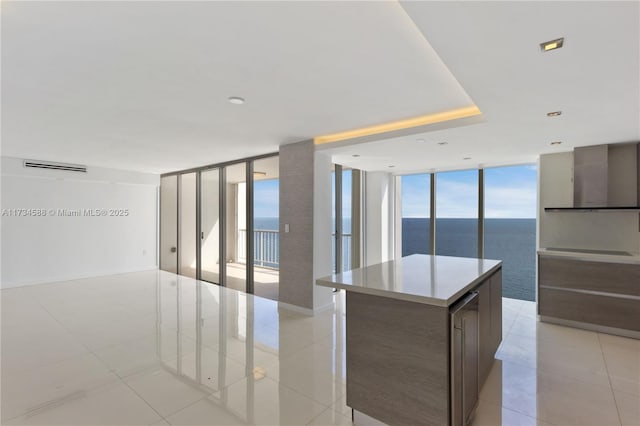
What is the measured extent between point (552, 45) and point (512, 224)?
187 inches

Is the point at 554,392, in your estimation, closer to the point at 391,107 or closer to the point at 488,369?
the point at 488,369

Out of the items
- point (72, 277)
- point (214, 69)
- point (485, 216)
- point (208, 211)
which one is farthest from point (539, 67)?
point (72, 277)

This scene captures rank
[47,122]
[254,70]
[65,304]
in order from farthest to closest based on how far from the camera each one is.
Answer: [65,304] → [47,122] → [254,70]

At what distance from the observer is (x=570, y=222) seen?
4355 millimetres

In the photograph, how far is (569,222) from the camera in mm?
4363

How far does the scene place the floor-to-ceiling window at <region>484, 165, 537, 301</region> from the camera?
514 cm

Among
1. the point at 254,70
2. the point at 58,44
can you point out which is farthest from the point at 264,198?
the point at 58,44

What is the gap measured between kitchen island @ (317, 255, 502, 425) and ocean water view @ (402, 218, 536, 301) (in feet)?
9.63

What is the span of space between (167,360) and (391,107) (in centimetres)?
337

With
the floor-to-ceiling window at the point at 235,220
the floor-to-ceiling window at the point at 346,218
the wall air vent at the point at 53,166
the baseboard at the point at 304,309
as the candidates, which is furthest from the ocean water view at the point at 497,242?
the wall air vent at the point at 53,166

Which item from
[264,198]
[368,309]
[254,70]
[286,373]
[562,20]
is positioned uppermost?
[254,70]

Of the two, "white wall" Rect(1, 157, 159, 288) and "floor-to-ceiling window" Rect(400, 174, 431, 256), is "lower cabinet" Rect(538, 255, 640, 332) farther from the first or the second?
"white wall" Rect(1, 157, 159, 288)

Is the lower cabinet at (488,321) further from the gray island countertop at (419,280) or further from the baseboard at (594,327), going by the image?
the baseboard at (594,327)

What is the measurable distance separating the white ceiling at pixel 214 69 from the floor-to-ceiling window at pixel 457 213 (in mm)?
3171
